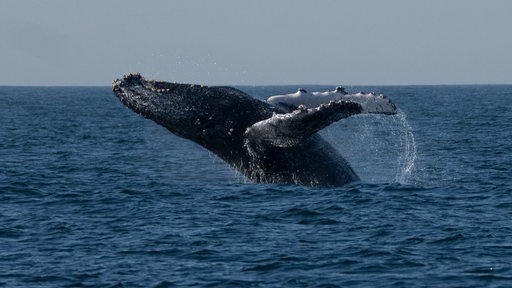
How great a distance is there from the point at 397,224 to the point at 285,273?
12.7ft

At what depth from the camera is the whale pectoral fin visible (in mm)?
14359

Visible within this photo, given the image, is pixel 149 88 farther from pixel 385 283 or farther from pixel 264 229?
pixel 385 283

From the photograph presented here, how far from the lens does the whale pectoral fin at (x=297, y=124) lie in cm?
1436

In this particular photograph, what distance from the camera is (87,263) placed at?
15055 millimetres

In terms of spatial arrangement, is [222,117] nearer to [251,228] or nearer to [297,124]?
[251,228]

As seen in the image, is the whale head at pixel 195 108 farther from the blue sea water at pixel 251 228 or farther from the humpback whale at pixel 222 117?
the blue sea water at pixel 251 228

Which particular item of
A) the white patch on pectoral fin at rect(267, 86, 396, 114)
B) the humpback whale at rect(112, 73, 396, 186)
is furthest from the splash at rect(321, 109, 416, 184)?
the humpback whale at rect(112, 73, 396, 186)

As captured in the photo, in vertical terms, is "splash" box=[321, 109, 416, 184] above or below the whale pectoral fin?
below

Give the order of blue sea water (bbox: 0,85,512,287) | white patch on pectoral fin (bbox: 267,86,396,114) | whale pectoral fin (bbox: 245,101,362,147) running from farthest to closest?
white patch on pectoral fin (bbox: 267,86,396,114), whale pectoral fin (bbox: 245,101,362,147), blue sea water (bbox: 0,85,512,287)

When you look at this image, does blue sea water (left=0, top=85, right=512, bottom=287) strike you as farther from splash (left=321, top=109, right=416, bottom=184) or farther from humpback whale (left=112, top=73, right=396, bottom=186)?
humpback whale (left=112, top=73, right=396, bottom=186)

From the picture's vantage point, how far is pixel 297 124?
15.0 meters

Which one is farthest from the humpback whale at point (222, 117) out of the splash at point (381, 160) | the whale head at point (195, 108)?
the splash at point (381, 160)

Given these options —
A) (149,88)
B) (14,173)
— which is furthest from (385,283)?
(14,173)

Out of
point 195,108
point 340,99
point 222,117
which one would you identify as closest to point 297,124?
point 340,99
